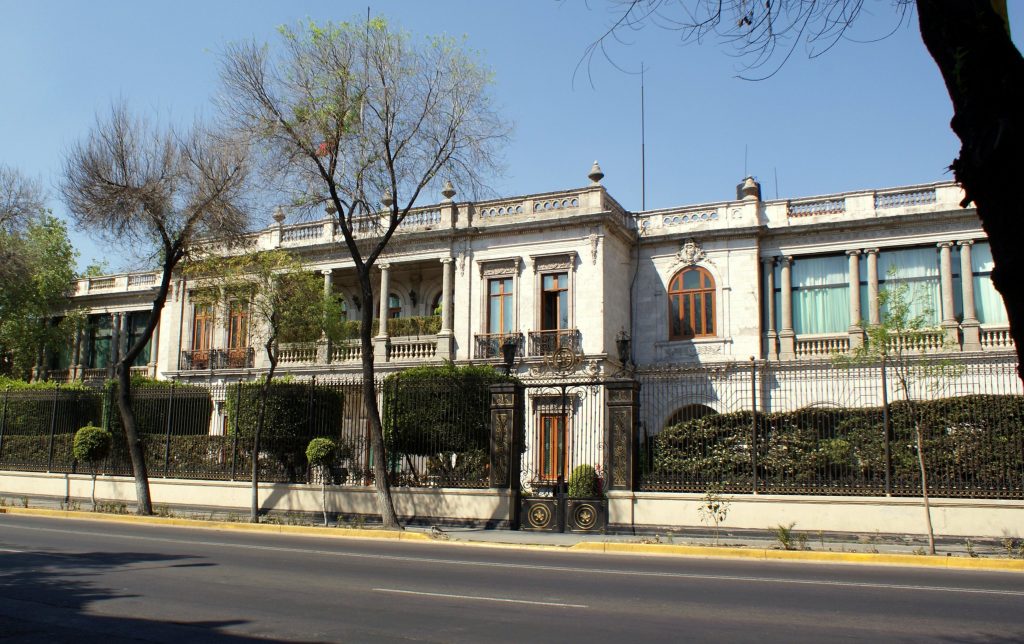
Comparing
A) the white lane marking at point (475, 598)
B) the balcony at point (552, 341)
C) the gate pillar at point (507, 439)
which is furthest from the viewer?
the balcony at point (552, 341)

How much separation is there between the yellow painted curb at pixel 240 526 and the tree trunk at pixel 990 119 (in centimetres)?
1513

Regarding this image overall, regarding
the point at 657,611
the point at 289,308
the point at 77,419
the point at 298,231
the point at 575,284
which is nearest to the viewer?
the point at 657,611

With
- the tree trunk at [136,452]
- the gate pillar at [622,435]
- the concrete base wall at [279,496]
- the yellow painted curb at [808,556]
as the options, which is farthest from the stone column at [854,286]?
the tree trunk at [136,452]

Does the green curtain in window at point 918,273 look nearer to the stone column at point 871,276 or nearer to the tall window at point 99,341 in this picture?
the stone column at point 871,276

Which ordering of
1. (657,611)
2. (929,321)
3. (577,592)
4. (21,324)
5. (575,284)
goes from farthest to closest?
(21,324), (575,284), (929,321), (577,592), (657,611)

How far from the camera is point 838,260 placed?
99.4ft

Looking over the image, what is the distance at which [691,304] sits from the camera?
31250 millimetres

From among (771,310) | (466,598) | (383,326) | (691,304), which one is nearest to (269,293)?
(383,326)

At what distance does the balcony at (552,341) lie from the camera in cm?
2962

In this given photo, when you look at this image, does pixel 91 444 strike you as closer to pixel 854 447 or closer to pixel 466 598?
pixel 466 598

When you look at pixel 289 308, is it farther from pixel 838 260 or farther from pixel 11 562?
pixel 838 260

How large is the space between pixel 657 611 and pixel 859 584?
380cm

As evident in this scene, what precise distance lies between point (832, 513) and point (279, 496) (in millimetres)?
12810

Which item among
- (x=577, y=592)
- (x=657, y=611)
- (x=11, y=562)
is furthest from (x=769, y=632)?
(x=11, y=562)
